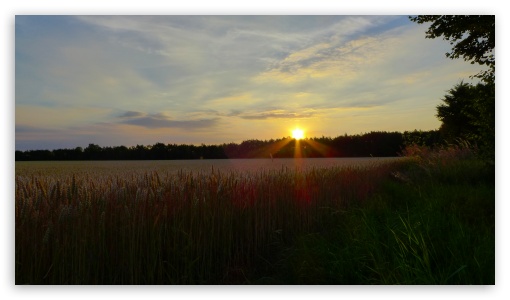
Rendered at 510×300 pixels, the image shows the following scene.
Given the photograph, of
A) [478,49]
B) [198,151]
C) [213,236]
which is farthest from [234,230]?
[478,49]

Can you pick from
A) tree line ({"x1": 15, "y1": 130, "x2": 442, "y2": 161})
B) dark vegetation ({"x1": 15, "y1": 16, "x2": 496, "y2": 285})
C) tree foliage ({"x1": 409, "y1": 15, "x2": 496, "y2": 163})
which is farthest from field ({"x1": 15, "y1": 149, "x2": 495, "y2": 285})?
tree foliage ({"x1": 409, "y1": 15, "x2": 496, "y2": 163})

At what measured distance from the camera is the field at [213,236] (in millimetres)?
3078

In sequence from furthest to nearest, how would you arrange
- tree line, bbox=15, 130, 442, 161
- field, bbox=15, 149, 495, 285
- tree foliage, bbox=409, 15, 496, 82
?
tree foliage, bbox=409, 15, 496, 82 < tree line, bbox=15, 130, 442, 161 < field, bbox=15, 149, 495, 285

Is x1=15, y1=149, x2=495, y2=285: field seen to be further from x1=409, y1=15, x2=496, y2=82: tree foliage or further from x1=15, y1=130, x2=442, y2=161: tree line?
x1=409, y1=15, x2=496, y2=82: tree foliage

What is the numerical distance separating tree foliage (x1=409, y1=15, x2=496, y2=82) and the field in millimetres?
1631

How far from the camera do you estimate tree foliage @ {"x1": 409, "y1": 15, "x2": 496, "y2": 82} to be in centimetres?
470

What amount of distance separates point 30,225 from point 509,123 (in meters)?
4.30

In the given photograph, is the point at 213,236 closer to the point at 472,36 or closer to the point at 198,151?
the point at 198,151

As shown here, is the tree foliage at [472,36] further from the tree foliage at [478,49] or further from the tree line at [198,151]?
the tree line at [198,151]

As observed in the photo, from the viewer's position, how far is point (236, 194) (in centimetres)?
412

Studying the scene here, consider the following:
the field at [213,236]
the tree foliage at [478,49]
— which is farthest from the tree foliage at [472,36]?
the field at [213,236]

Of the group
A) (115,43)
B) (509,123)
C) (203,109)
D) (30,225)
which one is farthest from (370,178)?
(30,225)

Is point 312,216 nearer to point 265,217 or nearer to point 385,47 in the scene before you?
point 265,217

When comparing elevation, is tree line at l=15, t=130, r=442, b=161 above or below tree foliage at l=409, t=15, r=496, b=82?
below
